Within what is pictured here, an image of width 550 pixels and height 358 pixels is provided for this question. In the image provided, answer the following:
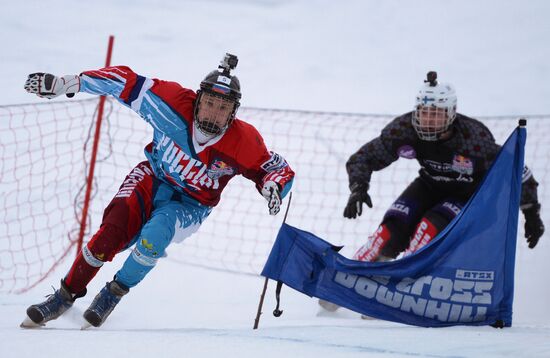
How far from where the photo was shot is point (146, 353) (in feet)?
9.73

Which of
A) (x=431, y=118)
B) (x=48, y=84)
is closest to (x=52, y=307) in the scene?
(x=48, y=84)

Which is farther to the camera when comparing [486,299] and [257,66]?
[257,66]

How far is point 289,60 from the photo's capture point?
14375 mm

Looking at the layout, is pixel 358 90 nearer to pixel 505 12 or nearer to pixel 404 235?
pixel 505 12

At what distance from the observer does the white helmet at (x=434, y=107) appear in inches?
186

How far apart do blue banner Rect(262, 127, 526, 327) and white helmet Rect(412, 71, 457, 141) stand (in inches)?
22.5

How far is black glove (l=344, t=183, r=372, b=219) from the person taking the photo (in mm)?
4785

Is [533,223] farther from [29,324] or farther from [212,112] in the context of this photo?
[29,324]

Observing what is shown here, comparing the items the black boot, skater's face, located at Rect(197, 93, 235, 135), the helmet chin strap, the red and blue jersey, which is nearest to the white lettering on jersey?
the red and blue jersey

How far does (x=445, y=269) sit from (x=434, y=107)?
1.04m

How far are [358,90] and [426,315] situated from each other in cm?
884

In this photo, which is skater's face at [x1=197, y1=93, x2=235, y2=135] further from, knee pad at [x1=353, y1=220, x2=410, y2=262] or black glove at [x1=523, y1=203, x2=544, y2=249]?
black glove at [x1=523, y1=203, x2=544, y2=249]

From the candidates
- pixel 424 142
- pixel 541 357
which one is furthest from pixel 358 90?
pixel 541 357

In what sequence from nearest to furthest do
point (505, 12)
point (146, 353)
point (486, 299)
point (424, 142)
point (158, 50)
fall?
point (146, 353) < point (486, 299) < point (424, 142) < point (158, 50) < point (505, 12)
